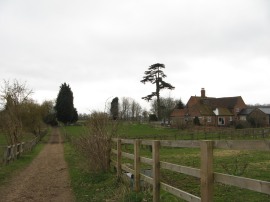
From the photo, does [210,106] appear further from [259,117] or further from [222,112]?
[259,117]

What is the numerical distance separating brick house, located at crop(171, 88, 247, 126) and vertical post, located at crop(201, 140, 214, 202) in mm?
67189

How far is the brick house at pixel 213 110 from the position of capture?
74.0 metres

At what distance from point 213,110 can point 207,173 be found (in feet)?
239

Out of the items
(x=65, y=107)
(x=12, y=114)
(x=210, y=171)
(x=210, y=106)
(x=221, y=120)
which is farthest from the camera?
(x=65, y=107)

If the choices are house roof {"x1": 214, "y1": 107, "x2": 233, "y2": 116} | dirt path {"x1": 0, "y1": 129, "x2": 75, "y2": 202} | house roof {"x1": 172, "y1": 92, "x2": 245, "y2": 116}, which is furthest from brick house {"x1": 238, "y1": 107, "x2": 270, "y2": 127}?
dirt path {"x1": 0, "y1": 129, "x2": 75, "y2": 202}

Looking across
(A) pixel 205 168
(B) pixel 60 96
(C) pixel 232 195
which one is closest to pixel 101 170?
(C) pixel 232 195

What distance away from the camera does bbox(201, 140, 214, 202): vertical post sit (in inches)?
191

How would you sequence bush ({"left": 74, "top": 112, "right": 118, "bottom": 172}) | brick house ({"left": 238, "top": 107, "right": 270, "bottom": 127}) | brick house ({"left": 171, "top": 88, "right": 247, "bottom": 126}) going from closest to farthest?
bush ({"left": 74, "top": 112, "right": 118, "bottom": 172}) < brick house ({"left": 238, "top": 107, "right": 270, "bottom": 127}) < brick house ({"left": 171, "top": 88, "right": 247, "bottom": 126})

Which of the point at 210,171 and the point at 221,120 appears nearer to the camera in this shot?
the point at 210,171

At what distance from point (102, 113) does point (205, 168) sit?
8772 mm

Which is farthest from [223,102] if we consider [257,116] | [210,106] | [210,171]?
[210,171]

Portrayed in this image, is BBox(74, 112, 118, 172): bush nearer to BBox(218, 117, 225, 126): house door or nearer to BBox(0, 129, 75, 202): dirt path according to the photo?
BBox(0, 129, 75, 202): dirt path

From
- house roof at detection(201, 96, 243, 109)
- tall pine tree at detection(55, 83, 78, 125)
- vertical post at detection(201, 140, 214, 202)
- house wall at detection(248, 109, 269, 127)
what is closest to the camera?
vertical post at detection(201, 140, 214, 202)

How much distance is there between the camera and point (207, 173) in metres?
4.89
